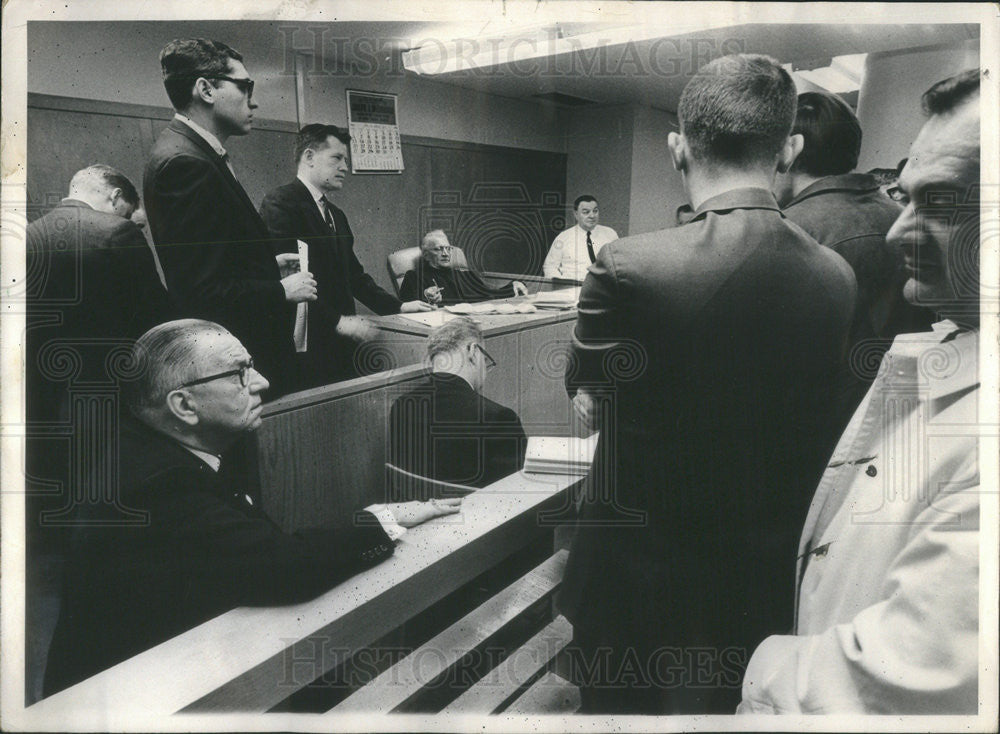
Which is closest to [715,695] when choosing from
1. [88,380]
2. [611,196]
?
[611,196]

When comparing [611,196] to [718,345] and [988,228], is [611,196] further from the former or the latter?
[988,228]

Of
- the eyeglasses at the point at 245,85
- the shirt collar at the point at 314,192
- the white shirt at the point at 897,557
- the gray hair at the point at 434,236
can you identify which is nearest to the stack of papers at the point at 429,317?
the gray hair at the point at 434,236

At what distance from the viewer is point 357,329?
135cm

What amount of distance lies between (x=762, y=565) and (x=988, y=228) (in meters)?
0.72

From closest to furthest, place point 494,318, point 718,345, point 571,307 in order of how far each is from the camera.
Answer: point 718,345 → point 571,307 → point 494,318

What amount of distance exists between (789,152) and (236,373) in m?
1.01

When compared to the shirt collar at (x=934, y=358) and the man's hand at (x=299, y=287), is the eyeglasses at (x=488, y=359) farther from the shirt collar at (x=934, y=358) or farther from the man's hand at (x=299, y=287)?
the shirt collar at (x=934, y=358)

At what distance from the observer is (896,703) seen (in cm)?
119

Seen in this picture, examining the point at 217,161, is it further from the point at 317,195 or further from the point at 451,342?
the point at 451,342

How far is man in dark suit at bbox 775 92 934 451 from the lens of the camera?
1.22 m

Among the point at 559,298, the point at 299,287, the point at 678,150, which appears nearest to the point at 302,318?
the point at 299,287

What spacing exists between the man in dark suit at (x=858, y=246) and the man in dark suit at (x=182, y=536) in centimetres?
88

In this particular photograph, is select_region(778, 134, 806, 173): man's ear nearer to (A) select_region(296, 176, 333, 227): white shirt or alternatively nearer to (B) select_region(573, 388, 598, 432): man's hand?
(B) select_region(573, 388, 598, 432): man's hand

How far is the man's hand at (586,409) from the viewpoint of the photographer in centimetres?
125
